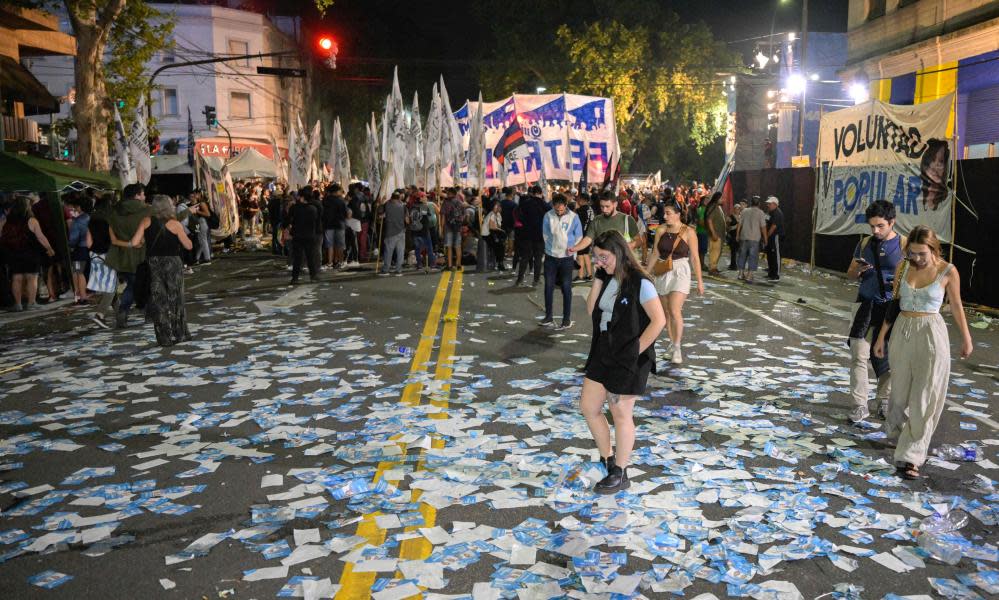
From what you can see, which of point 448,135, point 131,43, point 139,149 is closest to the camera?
point 139,149

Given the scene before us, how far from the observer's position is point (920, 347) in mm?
5922

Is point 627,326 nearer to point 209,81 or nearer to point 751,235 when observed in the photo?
point 751,235

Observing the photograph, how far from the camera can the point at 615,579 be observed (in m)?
4.25

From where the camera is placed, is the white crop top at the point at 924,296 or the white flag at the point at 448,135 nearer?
the white crop top at the point at 924,296

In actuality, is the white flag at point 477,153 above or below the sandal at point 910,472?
above

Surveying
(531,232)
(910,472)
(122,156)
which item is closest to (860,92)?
(531,232)

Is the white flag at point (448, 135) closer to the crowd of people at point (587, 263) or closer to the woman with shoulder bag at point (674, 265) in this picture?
the crowd of people at point (587, 263)

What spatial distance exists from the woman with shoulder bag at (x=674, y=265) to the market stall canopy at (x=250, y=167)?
28117 mm

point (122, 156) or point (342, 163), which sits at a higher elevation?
point (342, 163)

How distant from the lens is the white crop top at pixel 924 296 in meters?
5.90

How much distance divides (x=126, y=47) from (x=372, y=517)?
24.9m

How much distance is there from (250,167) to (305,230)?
19604 millimetres

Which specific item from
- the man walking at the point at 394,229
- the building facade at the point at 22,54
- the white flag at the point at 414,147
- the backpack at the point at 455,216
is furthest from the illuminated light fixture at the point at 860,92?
the building facade at the point at 22,54

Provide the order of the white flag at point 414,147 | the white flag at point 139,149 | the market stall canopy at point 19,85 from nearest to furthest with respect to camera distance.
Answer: the white flag at point 139,149 → the market stall canopy at point 19,85 → the white flag at point 414,147
